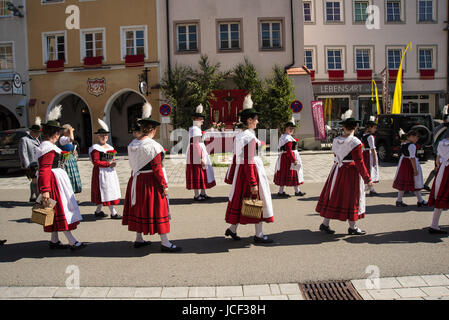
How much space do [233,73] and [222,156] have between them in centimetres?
749

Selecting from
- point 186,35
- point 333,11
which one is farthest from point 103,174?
point 333,11

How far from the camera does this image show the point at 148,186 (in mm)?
4785

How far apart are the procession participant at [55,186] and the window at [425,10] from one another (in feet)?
95.7

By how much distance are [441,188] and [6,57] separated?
24.5 m

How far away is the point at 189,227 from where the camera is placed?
623 cm

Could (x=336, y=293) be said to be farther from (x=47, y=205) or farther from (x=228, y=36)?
(x=228, y=36)

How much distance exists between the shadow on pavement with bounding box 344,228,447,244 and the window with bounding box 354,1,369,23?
25075 mm

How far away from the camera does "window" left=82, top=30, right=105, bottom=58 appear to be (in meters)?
21.6

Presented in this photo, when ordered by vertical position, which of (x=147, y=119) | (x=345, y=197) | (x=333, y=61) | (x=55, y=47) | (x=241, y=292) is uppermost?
(x=55, y=47)

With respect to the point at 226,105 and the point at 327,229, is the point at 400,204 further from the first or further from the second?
the point at 226,105

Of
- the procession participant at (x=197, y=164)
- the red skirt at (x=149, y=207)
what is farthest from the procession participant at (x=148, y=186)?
the procession participant at (x=197, y=164)

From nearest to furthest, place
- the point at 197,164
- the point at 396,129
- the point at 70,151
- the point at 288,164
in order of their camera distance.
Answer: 1. the point at 70,151
2. the point at 197,164
3. the point at 288,164
4. the point at 396,129

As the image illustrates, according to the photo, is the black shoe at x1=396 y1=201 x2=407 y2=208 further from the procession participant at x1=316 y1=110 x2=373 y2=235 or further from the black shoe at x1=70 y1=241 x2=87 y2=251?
the black shoe at x1=70 y1=241 x2=87 y2=251

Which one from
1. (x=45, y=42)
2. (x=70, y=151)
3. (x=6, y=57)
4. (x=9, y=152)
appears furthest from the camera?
(x=6, y=57)
